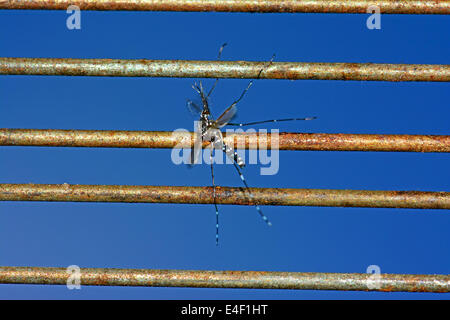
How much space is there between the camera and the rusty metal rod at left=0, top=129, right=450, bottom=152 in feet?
9.21

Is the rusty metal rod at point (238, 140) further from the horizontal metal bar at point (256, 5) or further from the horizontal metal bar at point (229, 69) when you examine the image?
the horizontal metal bar at point (256, 5)

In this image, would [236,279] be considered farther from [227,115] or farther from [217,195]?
[227,115]

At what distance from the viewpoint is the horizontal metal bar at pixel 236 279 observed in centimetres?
291

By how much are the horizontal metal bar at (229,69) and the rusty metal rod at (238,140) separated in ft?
1.11

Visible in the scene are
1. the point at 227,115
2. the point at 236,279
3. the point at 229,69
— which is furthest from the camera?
the point at 227,115

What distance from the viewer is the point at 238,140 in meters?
2.85

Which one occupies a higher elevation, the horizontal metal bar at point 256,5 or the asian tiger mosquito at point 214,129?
the horizontal metal bar at point 256,5

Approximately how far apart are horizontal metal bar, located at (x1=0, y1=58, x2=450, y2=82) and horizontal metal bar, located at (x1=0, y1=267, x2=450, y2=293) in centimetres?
118

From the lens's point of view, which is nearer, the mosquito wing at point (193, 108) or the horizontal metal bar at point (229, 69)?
the horizontal metal bar at point (229, 69)

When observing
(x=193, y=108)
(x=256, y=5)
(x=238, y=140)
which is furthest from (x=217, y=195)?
(x=256, y=5)

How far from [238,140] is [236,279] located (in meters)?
0.84

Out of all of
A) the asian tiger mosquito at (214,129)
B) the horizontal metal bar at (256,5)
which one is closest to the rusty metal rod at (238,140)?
the asian tiger mosquito at (214,129)
